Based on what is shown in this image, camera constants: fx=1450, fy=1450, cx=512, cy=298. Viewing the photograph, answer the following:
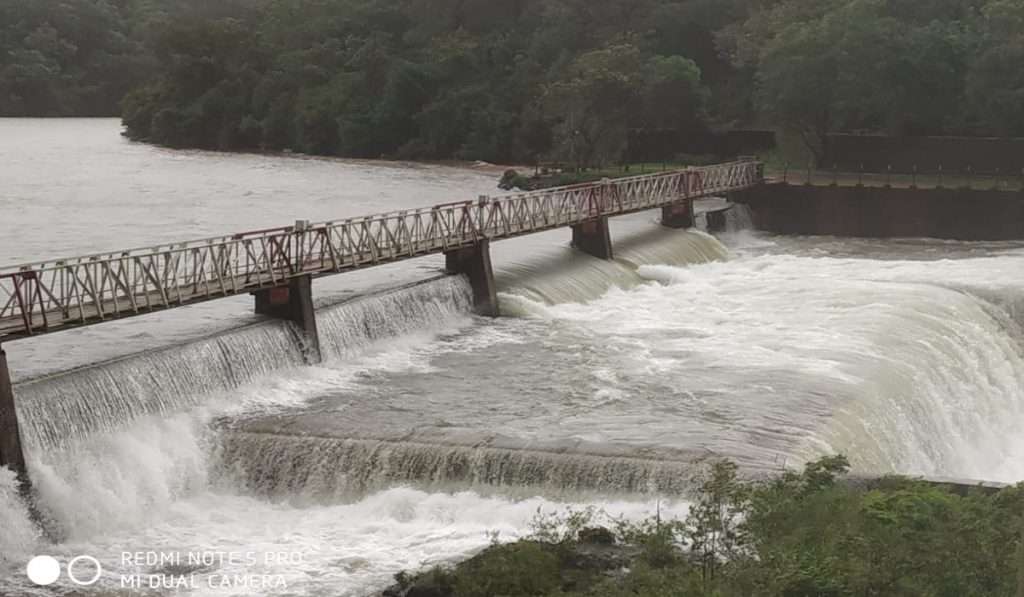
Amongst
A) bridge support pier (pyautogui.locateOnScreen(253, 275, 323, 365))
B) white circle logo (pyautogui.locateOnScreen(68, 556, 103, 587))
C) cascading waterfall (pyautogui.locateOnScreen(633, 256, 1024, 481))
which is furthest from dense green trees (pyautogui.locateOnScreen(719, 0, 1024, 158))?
white circle logo (pyautogui.locateOnScreen(68, 556, 103, 587))

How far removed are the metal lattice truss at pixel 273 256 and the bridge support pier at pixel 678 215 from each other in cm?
53

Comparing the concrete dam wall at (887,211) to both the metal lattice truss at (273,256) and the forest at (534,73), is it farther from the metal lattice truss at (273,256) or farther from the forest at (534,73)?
the forest at (534,73)

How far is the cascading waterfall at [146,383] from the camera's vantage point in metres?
21.5

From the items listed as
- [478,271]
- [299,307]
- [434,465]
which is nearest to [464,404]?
[434,465]

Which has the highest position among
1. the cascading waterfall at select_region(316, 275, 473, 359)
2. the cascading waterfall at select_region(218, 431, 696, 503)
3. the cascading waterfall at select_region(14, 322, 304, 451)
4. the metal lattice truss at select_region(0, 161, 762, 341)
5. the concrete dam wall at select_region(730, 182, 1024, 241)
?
the metal lattice truss at select_region(0, 161, 762, 341)

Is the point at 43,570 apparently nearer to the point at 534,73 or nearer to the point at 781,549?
the point at 781,549

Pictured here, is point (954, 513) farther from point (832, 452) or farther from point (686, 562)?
point (832, 452)

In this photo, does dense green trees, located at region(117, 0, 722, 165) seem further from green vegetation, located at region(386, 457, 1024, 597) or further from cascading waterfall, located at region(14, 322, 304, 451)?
green vegetation, located at region(386, 457, 1024, 597)

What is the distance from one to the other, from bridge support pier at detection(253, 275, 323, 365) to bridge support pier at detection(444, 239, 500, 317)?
6.93m

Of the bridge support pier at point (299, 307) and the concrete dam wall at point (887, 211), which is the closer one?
the bridge support pier at point (299, 307)

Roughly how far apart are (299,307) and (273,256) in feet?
4.01

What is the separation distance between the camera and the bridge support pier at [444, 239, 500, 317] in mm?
34938

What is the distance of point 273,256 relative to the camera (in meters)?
28.8

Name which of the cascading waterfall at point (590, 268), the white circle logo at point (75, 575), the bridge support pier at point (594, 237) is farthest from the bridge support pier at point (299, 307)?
the bridge support pier at point (594, 237)
